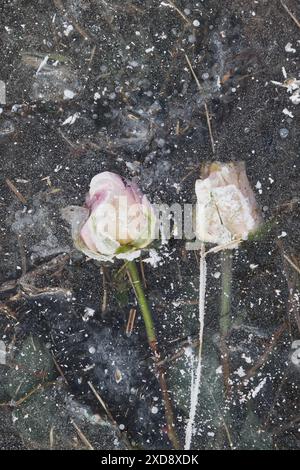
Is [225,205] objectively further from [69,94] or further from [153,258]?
[69,94]

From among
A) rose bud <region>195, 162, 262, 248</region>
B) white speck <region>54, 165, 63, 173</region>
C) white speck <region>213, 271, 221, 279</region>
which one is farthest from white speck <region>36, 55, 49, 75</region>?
white speck <region>213, 271, 221, 279</region>

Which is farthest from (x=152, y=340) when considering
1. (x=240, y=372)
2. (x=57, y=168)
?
(x=57, y=168)

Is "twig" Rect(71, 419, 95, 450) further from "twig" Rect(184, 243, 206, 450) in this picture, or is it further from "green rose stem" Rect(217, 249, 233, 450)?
"green rose stem" Rect(217, 249, 233, 450)

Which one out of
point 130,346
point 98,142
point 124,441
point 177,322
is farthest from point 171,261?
point 124,441

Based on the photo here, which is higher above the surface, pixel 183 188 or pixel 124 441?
pixel 183 188

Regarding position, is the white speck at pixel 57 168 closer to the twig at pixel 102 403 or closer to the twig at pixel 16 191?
the twig at pixel 16 191
